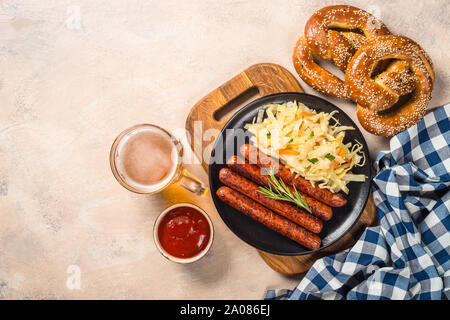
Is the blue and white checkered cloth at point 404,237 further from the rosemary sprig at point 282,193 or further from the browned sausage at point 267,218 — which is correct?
the rosemary sprig at point 282,193

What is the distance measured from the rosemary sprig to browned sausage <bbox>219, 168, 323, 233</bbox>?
1.5 inches

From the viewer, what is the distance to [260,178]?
226 cm

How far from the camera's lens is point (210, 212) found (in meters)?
2.50

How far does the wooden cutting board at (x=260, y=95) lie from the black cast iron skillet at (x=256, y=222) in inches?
4.9

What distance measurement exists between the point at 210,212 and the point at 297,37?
4.68 ft

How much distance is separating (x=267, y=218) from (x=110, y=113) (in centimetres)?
136

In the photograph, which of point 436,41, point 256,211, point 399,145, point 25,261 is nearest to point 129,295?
point 25,261

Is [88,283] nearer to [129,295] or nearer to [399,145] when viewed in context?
[129,295]

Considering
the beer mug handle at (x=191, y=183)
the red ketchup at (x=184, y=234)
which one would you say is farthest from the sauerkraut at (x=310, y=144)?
the red ketchup at (x=184, y=234)

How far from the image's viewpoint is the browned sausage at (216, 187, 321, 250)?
2225mm

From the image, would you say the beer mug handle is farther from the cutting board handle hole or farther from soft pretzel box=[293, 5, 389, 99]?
soft pretzel box=[293, 5, 389, 99]

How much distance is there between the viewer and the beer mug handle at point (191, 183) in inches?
90.9

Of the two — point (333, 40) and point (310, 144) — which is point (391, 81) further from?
point (310, 144)

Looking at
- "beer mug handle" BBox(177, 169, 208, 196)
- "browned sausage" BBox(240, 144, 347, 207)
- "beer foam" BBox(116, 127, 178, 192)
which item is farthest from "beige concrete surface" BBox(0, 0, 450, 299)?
"browned sausage" BBox(240, 144, 347, 207)
